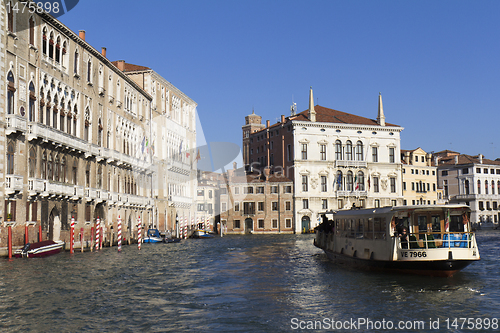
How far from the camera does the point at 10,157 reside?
22.6m

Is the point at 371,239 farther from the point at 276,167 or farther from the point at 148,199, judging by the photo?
the point at 276,167

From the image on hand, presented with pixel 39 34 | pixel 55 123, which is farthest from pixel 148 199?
pixel 39 34

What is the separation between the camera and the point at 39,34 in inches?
1005

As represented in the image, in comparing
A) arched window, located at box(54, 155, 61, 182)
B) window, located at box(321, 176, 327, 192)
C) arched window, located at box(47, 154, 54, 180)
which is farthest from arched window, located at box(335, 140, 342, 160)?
arched window, located at box(47, 154, 54, 180)

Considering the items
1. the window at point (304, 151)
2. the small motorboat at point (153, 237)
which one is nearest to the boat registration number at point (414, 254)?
the small motorboat at point (153, 237)

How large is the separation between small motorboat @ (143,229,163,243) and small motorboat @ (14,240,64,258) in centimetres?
1406

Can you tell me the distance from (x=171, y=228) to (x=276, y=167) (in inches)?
744

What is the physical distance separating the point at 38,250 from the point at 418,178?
54.3 meters

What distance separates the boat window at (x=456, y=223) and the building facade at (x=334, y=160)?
41.8m

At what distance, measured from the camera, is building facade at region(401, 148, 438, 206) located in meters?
67.3

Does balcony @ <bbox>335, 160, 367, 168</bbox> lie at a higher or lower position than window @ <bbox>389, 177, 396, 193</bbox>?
higher

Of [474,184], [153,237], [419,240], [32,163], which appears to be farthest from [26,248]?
[474,184]

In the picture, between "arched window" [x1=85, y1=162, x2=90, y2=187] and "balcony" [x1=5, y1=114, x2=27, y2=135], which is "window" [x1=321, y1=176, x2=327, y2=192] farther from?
"balcony" [x1=5, y1=114, x2=27, y2=135]

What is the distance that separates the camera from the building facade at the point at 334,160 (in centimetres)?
6003
